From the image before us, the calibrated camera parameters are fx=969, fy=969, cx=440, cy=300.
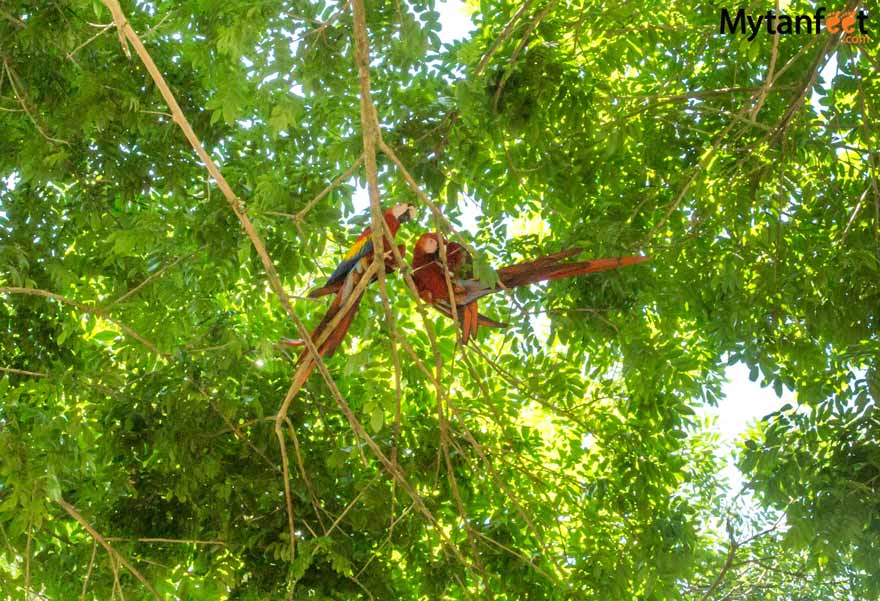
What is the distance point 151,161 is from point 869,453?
2660mm

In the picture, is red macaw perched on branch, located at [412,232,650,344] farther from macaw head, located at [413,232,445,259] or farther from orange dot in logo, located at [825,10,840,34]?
orange dot in logo, located at [825,10,840,34]

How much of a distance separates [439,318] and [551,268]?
4.40 ft

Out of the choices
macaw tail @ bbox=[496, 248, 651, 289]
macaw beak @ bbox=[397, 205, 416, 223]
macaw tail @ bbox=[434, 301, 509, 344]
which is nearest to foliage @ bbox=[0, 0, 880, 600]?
macaw beak @ bbox=[397, 205, 416, 223]

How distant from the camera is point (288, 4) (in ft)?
7.71

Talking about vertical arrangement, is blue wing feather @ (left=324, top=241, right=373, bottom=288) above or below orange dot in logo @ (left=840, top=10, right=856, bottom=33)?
below

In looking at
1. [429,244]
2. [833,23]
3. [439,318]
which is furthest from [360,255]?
[833,23]

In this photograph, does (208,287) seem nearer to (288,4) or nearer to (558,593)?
(288,4)

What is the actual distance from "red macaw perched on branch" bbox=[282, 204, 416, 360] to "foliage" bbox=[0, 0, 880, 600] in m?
0.39

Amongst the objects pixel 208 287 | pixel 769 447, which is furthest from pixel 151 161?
pixel 769 447

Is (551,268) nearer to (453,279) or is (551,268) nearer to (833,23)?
(453,279)

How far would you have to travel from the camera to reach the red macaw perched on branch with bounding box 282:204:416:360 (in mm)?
2287

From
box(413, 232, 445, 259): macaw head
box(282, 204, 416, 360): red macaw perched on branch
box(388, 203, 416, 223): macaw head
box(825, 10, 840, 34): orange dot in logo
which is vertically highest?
box(825, 10, 840, 34): orange dot in logo

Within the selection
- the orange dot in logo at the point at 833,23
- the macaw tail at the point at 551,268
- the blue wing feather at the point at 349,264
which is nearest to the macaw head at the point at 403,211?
the blue wing feather at the point at 349,264

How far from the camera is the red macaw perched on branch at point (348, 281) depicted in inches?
90.0
